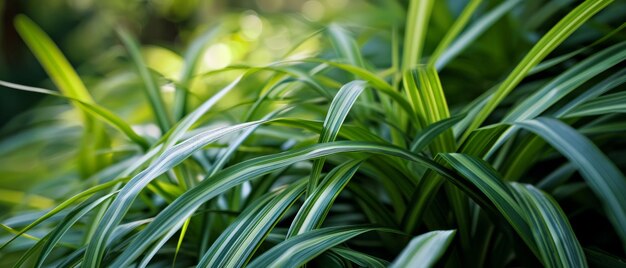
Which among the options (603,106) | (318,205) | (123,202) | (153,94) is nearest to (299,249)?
(318,205)

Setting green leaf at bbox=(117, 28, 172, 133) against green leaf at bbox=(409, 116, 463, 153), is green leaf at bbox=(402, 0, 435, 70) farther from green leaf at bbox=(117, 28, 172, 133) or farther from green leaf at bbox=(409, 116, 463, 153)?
green leaf at bbox=(117, 28, 172, 133)

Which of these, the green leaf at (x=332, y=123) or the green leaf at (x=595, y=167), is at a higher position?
the green leaf at (x=332, y=123)

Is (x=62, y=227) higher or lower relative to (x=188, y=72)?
lower

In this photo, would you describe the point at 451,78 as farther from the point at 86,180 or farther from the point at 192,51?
the point at 86,180

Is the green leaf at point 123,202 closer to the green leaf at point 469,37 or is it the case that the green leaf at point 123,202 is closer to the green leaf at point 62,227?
the green leaf at point 62,227

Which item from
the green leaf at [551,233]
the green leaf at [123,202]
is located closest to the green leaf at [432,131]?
the green leaf at [551,233]

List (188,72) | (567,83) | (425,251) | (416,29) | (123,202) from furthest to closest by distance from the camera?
1. (188,72)
2. (416,29)
3. (567,83)
4. (123,202)
5. (425,251)

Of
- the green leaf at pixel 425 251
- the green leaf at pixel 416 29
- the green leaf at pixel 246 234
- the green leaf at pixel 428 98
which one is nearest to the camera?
the green leaf at pixel 425 251

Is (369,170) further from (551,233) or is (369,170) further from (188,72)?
(188,72)
